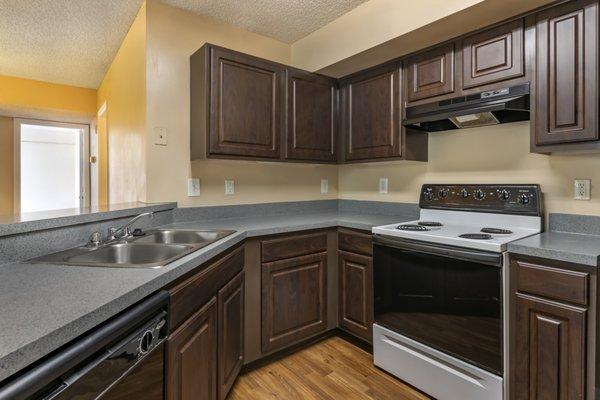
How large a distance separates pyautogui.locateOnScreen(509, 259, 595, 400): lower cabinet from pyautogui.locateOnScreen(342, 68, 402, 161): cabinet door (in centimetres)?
117

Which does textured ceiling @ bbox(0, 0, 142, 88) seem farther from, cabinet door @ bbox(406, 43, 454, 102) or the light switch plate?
cabinet door @ bbox(406, 43, 454, 102)

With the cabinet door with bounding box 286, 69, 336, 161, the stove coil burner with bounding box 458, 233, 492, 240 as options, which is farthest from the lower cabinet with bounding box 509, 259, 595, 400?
the cabinet door with bounding box 286, 69, 336, 161

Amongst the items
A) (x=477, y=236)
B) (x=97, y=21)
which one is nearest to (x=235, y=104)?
(x=97, y=21)

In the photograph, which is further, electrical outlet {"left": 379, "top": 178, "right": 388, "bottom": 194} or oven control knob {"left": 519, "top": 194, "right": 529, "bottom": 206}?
electrical outlet {"left": 379, "top": 178, "right": 388, "bottom": 194}

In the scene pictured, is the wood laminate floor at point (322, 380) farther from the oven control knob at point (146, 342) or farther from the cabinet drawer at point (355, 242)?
the oven control knob at point (146, 342)

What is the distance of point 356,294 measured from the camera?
2.24 metres

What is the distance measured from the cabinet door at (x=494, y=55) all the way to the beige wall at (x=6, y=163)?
5.34 m

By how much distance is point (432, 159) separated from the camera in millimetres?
2432

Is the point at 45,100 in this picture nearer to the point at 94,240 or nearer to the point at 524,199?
the point at 94,240

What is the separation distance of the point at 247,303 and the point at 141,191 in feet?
3.45

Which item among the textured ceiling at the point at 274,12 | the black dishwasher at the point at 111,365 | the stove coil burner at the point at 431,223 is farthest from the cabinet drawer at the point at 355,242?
the textured ceiling at the point at 274,12

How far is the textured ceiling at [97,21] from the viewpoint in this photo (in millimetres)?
2264

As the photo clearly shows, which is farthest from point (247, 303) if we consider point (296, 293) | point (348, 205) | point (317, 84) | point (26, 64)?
point (26, 64)

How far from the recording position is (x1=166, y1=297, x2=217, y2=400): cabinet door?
1.12 m
